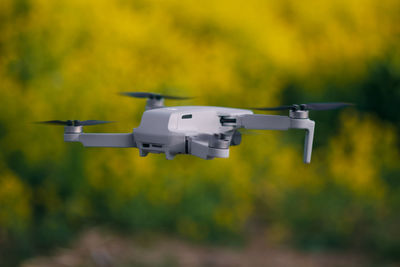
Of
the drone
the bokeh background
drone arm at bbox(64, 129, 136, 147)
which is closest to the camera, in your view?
the drone

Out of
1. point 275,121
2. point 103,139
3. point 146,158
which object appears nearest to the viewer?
point 275,121

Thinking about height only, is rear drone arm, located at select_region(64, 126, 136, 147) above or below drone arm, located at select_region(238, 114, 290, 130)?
below

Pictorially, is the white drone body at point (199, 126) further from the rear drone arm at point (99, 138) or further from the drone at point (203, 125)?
the rear drone arm at point (99, 138)

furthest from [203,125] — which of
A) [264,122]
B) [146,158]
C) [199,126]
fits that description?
[146,158]

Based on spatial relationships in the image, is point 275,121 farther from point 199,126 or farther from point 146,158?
point 146,158

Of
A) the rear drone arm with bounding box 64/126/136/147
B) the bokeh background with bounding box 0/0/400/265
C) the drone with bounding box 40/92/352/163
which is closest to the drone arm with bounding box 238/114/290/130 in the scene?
the drone with bounding box 40/92/352/163

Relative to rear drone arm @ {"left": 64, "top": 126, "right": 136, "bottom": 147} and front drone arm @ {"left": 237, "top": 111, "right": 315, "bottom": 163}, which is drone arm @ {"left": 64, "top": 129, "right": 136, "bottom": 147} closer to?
rear drone arm @ {"left": 64, "top": 126, "right": 136, "bottom": 147}
